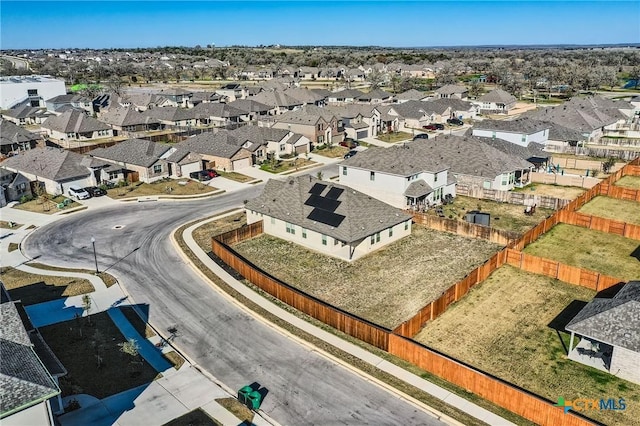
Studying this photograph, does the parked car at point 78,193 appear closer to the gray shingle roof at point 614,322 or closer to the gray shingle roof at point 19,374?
the gray shingle roof at point 19,374

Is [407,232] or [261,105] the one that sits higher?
[261,105]

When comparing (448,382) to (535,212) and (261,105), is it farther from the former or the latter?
(261,105)

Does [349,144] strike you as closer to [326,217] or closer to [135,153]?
[135,153]

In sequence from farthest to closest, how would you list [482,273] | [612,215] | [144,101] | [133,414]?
[144,101]
[612,215]
[482,273]
[133,414]

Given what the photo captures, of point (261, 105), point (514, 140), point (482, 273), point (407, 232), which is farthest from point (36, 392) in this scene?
point (261, 105)

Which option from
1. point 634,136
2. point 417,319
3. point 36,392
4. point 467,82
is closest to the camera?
point 36,392

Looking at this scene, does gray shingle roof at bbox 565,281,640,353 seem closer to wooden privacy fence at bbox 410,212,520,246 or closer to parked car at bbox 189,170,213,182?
wooden privacy fence at bbox 410,212,520,246

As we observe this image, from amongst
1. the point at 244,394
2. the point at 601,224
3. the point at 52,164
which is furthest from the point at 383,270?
the point at 52,164
